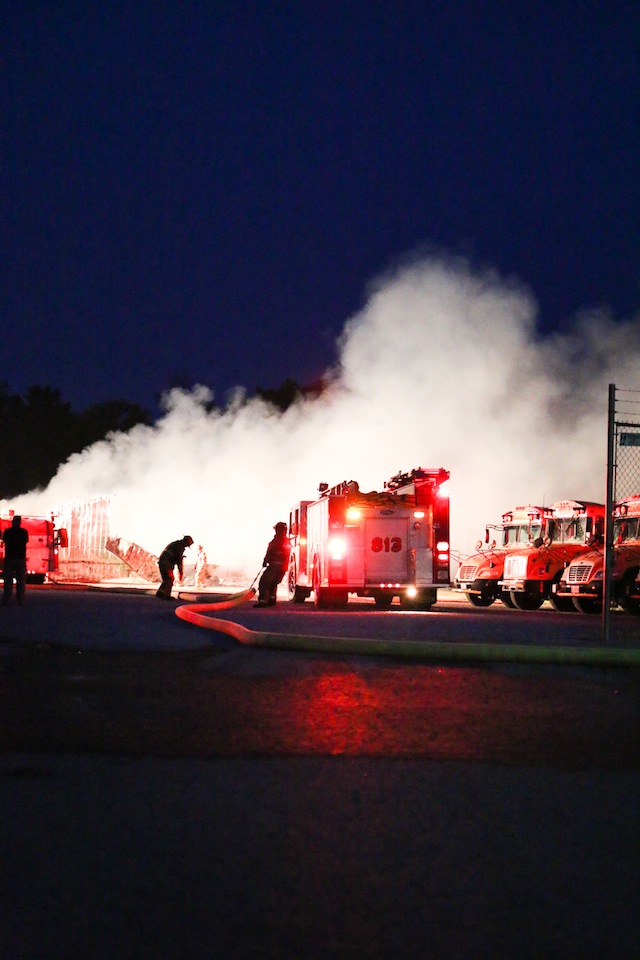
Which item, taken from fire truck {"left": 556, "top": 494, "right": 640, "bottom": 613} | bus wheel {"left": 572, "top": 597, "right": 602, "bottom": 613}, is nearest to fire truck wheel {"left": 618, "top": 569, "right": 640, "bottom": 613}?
fire truck {"left": 556, "top": 494, "right": 640, "bottom": 613}

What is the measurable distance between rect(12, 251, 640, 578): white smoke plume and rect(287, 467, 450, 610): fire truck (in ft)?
51.7

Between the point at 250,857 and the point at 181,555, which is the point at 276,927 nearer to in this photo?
the point at 250,857

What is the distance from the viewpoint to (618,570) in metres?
23.5

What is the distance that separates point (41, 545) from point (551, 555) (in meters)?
17.8

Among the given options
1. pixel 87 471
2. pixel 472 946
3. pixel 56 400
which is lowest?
pixel 472 946

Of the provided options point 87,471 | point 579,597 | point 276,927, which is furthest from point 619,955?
point 87,471

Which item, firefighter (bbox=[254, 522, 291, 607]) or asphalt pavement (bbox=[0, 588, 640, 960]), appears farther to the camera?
firefighter (bbox=[254, 522, 291, 607])

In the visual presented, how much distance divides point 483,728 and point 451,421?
34.6 meters

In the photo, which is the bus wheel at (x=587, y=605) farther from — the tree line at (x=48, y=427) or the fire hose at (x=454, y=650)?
the tree line at (x=48, y=427)

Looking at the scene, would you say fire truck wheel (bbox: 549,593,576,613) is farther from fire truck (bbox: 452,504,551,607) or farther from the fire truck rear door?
the fire truck rear door

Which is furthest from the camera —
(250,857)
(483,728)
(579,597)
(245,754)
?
(579,597)

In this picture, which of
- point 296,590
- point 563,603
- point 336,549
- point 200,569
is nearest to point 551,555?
point 563,603

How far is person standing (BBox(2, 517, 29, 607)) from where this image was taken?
875 inches

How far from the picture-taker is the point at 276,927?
3920 mm
